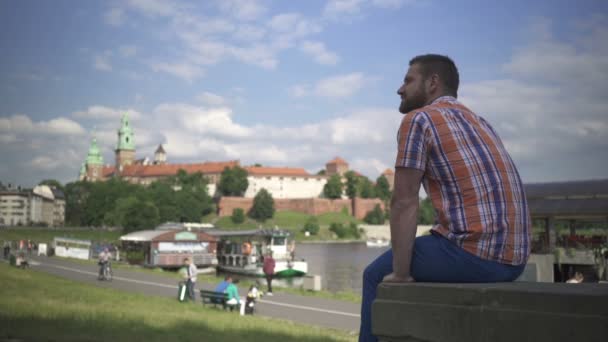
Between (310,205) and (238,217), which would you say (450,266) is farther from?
(310,205)

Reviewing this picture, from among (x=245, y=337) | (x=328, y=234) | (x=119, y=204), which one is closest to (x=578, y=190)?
(x=245, y=337)

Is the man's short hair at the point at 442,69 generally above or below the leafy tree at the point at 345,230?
above

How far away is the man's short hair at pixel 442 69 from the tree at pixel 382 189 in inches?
5686

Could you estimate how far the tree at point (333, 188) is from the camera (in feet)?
468

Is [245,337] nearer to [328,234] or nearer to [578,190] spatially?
[578,190]

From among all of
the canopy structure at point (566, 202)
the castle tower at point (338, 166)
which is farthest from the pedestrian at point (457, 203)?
the castle tower at point (338, 166)

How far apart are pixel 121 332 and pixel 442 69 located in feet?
21.2

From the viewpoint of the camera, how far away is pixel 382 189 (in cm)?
15075

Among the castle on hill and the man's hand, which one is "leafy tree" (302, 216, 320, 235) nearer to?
the castle on hill

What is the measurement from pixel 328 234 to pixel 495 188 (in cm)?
12432

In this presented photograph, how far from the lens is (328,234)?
413 feet

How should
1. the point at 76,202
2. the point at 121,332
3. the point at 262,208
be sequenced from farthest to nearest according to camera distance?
the point at 262,208 < the point at 76,202 < the point at 121,332

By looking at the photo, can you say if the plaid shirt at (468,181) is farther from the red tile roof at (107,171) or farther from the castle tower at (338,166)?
the red tile roof at (107,171)

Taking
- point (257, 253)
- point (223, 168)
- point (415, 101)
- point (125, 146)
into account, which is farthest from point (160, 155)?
point (415, 101)
